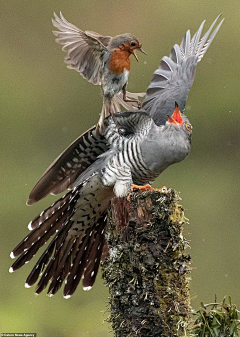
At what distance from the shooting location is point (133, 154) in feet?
9.57

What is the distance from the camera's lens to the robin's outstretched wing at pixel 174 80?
10.5 ft

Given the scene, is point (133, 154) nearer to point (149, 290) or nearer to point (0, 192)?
point (149, 290)

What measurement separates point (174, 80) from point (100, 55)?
0.68 metres

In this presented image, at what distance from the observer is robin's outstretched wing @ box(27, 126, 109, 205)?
301 cm

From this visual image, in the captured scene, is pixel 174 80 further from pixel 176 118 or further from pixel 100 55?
pixel 100 55

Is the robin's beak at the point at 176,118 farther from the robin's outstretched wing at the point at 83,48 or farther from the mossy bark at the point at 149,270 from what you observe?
the mossy bark at the point at 149,270

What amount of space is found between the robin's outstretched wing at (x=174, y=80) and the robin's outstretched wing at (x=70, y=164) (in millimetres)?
406

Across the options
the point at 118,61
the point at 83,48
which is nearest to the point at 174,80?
the point at 118,61

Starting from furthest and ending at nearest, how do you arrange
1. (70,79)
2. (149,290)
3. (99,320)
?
(70,79) → (99,320) → (149,290)

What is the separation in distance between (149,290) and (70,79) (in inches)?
199

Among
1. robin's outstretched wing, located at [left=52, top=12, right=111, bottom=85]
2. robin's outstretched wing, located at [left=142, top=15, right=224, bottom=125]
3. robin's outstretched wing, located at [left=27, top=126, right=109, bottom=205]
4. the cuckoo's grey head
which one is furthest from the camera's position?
robin's outstretched wing, located at [left=142, top=15, right=224, bottom=125]

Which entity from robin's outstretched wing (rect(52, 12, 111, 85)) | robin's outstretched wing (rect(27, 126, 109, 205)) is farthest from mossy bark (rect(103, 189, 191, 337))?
robin's outstretched wing (rect(52, 12, 111, 85))

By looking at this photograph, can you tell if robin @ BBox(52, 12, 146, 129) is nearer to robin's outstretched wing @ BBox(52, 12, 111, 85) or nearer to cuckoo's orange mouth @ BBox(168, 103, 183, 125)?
robin's outstretched wing @ BBox(52, 12, 111, 85)

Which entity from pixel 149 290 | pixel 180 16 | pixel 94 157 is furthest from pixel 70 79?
pixel 149 290
